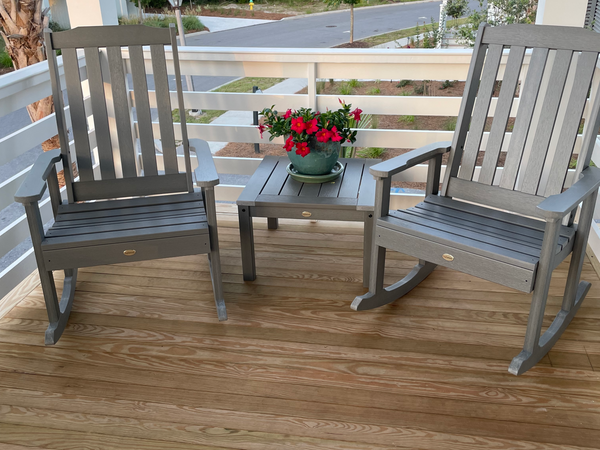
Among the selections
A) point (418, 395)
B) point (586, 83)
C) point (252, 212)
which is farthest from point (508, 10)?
point (418, 395)

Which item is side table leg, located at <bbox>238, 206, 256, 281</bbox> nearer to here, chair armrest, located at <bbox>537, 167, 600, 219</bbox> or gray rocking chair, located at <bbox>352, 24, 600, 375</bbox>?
gray rocking chair, located at <bbox>352, 24, 600, 375</bbox>

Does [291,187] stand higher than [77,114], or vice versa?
[77,114]

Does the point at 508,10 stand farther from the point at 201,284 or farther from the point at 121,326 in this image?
the point at 121,326

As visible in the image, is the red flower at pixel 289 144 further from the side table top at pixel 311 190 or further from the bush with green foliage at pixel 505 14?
the bush with green foliage at pixel 505 14

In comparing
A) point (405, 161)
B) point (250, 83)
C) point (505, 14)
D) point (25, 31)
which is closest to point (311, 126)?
point (405, 161)

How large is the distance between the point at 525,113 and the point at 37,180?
188 centimetres

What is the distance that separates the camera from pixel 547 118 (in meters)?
2.03

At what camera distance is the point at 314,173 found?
2.41 m

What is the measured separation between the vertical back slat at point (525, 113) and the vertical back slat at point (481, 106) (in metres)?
0.13

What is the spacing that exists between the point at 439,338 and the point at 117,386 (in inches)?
46.7

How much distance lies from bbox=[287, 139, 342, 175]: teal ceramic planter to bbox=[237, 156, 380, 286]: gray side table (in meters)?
0.07

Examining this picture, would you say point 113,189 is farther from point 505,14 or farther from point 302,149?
point 505,14

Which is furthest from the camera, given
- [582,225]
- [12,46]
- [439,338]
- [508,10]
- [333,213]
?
[508,10]

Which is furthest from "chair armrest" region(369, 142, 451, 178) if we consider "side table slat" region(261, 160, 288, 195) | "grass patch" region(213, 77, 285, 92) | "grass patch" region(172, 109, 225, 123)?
"grass patch" region(213, 77, 285, 92)
